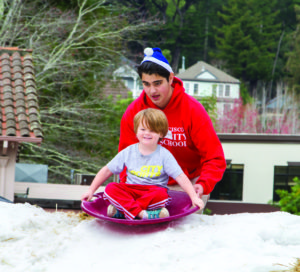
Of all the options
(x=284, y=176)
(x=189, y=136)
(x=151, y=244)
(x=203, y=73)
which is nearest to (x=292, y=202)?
(x=189, y=136)

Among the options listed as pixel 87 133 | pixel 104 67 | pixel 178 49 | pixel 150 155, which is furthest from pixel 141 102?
pixel 178 49

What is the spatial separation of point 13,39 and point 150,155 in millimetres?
19053

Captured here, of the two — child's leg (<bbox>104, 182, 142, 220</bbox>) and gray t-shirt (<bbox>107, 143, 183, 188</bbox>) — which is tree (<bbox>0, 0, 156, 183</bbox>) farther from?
child's leg (<bbox>104, 182, 142, 220</bbox>)

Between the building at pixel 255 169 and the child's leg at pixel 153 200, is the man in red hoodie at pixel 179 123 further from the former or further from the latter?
the building at pixel 255 169

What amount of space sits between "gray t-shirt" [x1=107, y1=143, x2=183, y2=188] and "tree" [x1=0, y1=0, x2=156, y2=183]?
1686cm

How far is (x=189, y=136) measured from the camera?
413 centimetres

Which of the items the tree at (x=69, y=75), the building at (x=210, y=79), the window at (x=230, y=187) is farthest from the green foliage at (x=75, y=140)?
the building at (x=210, y=79)

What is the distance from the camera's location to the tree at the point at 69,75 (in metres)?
21.4

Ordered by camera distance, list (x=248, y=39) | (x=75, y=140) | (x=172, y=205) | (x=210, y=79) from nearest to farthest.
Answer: (x=172, y=205), (x=75, y=140), (x=248, y=39), (x=210, y=79)

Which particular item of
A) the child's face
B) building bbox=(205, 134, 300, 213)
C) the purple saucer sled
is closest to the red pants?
the purple saucer sled

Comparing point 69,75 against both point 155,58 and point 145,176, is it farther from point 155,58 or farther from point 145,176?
point 145,176

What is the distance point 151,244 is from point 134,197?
412 mm

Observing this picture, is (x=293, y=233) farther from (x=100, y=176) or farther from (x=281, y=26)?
(x=281, y=26)

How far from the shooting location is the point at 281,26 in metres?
53.2
